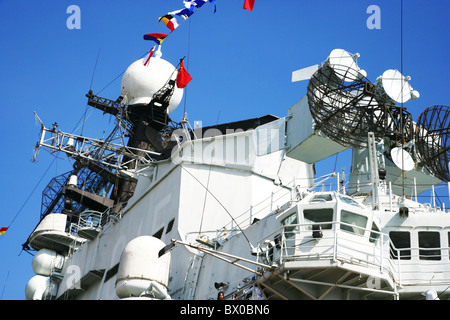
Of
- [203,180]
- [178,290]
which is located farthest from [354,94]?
[178,290]

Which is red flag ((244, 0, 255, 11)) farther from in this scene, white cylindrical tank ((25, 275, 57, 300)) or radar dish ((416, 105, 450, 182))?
white cylindrical tank ((25, 275, 57, 300))

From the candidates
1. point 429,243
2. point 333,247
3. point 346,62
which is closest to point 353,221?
point 333,247

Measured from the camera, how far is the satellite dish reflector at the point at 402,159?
25.0m

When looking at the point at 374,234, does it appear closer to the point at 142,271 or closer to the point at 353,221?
the point at 353,221

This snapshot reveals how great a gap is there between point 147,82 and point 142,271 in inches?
821

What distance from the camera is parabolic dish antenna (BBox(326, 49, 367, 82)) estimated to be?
25866mm

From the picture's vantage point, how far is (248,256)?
23484 millimetres

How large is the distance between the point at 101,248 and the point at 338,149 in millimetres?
13103

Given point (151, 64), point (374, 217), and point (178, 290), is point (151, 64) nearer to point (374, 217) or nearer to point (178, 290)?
point (178, 290)

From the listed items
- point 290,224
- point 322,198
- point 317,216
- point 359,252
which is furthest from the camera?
point 322,198

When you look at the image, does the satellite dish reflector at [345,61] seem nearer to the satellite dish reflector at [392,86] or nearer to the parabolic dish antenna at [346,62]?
the parabolic dish antenna at [346,62]

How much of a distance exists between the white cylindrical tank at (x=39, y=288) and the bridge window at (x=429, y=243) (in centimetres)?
2209

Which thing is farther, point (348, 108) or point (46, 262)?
point (46, 262)

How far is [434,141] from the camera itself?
1030 inches
